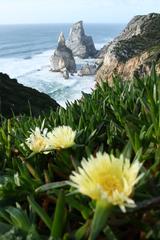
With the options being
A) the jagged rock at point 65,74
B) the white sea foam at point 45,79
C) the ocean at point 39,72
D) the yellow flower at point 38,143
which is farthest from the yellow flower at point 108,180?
the jagged rock at point 65,74

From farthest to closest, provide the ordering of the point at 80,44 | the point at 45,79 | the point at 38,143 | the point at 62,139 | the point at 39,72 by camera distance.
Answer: the point at 80,44 → the point at 39,72 → the point at 45,79 → the point at 38,143 → the point at 62,139

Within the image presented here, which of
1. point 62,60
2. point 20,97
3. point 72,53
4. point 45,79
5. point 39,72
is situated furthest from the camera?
point 72,53

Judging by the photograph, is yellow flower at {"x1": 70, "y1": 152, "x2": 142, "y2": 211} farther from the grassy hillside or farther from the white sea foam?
the white sea foam

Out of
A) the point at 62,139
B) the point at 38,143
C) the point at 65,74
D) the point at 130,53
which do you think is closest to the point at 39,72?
the point at 65,74

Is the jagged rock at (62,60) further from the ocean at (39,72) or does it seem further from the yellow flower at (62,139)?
the yellow flower at (62,139)

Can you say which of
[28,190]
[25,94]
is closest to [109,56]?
[25,94]

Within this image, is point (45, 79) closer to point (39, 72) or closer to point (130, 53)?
point (39, 72)
